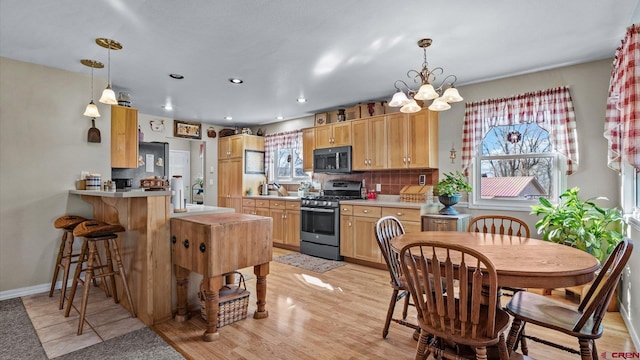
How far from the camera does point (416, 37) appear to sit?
2.69 meters

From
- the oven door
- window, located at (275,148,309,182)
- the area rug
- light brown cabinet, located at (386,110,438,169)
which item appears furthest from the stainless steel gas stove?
window, located at (275,148,309,182)

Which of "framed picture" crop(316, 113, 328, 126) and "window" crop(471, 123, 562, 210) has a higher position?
"framed picture" crop(316, 113, 328, 126)

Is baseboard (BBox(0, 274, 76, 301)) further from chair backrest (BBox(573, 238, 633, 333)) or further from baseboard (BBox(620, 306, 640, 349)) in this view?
baseboard (BBox(620, 306, 640, 349))

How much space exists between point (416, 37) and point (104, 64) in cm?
309

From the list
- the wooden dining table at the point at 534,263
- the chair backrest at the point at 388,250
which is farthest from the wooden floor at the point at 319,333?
the wooden dining table at the point at 534,263

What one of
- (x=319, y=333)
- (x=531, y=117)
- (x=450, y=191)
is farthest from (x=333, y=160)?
(x=319, y=333)

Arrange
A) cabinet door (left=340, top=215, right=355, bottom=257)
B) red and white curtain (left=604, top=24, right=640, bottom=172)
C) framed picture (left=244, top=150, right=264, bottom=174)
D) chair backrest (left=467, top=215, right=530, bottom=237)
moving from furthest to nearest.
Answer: framed picture (left=244, top=150, right=264, bottom=174)
cabinet door (left=340, top=215, right=355, bottom=257)
chair backrest (left=467, top=215, right=530, bottom=237)
red and white curtain (left=604, top=24, right=640, bottom=172)

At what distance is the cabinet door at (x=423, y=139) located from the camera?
4.09 m

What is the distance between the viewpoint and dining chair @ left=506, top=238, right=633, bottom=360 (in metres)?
1.52

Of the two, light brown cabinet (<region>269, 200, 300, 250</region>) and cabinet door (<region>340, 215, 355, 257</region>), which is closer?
cabinet door (<region>340, 215, 355, 257</region>)

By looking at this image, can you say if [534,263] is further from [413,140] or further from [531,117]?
[413,140]

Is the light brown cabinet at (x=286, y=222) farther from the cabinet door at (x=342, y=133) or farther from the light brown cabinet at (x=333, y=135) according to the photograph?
the cabinet door at (x=342, y=133)

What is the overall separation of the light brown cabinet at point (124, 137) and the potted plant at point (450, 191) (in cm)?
383

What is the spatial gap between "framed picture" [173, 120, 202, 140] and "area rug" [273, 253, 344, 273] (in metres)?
3.20
